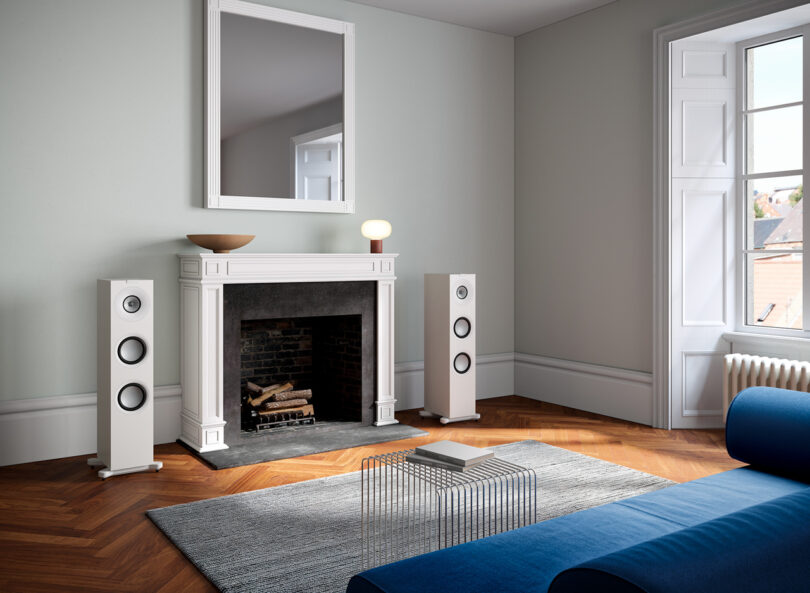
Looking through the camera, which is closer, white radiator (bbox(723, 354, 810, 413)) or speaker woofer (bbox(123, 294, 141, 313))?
speaker woofer (bbox(123, 294, 141, 313))

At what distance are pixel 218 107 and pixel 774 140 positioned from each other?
3.79 meters

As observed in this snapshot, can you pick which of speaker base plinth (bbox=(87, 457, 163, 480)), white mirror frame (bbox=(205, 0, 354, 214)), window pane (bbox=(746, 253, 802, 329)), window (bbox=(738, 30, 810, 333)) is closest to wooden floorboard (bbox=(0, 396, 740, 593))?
speaker base plinth (bbox=(87, 457, 163, 480))

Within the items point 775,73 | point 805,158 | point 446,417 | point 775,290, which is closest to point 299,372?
point 446,417

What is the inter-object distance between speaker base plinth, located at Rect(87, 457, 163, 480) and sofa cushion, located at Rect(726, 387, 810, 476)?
3.02 metres

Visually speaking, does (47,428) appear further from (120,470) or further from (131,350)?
(131,350)

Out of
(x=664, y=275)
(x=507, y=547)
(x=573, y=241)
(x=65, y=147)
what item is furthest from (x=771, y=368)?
(x=65, y=147)

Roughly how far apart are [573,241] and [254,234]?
260cm

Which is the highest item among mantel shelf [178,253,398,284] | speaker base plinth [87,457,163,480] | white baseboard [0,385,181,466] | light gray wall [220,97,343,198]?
light gray wall [220,97,343,198]

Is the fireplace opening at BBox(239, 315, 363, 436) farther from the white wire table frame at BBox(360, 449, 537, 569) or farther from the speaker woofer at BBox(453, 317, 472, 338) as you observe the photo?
the white wire table frame at BBox(360, 449, 537, 569)

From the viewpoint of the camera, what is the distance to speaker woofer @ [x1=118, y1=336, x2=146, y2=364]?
3918 millimetres

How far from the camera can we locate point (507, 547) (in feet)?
6.22

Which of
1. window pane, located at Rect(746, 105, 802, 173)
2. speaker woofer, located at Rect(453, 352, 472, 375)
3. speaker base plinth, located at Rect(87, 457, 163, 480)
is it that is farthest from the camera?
speaker woofer, located at Rect(453, 352, 472, 375)

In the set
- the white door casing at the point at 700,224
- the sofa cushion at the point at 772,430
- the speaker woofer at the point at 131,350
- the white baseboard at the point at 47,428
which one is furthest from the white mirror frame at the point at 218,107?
the sofa cushion at the point at 772,430

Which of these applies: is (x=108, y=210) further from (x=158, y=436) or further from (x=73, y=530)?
(x=73, y=530)
